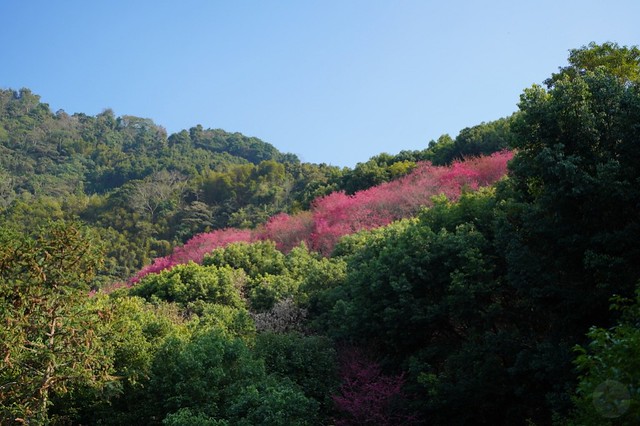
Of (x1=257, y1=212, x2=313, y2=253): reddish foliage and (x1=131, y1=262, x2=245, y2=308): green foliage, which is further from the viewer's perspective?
(x1=257, y1=212, x2=313, y2=253): reddish foliage

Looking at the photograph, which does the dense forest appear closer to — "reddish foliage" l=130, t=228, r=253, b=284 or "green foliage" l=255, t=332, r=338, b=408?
"green foliage" l=255, t=332, r=338, b=408

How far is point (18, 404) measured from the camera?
938cm

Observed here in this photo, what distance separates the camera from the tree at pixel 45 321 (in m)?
9.50

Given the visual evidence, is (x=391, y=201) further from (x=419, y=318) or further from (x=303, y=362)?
(x=419, y=318)


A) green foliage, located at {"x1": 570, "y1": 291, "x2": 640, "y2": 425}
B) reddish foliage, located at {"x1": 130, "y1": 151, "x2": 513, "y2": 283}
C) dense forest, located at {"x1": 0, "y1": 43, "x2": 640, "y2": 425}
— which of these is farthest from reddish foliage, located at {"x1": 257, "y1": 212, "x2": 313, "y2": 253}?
green foliage, located at {"x1": 570, "y1": 291, "x2": 640, "y2": 425}

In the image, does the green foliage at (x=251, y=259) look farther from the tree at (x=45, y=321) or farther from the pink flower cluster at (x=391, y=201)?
the tree at (x=45, y=321)

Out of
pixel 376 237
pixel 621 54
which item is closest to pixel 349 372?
pixel 376 237

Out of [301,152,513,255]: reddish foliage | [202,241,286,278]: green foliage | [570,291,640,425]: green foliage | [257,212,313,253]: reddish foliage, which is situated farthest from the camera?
[257,212,313,253]: reddish foliage

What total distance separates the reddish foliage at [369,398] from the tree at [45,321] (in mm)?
4442

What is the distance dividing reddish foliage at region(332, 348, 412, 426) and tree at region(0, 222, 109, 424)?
4.44 metres

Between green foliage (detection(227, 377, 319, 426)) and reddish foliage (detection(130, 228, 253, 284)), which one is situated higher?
reddish foliage (detection(130, 228, 253, 284))

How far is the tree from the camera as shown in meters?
9.50

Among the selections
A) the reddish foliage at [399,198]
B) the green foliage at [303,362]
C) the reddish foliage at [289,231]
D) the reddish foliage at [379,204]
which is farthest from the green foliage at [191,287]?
the reddish foliage at [289,231]

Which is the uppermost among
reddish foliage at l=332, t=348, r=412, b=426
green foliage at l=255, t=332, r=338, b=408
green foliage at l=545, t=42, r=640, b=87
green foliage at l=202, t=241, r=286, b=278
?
green foliage at l=545, t=42, r=640, b=87
